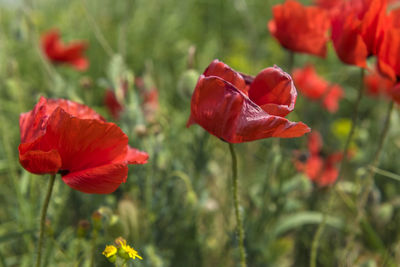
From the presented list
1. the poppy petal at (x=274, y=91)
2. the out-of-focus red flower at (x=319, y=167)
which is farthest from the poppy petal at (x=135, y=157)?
the out-of-focus red flower at (x=319, y=167)

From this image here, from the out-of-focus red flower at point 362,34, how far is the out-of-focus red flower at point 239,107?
27 centimetres

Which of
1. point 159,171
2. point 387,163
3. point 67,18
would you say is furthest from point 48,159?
point 67,18

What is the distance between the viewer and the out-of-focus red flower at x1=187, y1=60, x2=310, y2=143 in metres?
0.74

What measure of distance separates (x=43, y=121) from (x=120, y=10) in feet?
9.26

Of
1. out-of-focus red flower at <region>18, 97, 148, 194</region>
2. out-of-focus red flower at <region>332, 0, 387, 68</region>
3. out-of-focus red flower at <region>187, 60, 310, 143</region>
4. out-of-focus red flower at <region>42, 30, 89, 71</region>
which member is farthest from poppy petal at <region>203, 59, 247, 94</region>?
out-of-focus red flower at <region>42, 30, 89, 71</region>

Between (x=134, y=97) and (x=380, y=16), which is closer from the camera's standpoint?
(x=380, y=16)

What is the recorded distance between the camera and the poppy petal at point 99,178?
2.50 ft

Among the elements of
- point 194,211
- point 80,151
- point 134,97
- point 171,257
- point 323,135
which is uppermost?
point 80,151

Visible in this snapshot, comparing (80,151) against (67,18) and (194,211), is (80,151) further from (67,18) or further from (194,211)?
(67,18)

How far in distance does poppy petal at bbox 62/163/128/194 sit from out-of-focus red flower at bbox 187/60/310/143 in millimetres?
156

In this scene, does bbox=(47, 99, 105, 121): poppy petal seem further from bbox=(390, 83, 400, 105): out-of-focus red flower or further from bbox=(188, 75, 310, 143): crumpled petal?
bbox=(390, 83, 400, 105): out-of-focus red flower

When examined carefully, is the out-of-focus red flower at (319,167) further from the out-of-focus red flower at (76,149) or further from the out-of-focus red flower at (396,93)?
the out-of-focus red flower at (76,149)

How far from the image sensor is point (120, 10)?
11.2 ft

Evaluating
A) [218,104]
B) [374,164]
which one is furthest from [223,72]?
[374,164]
